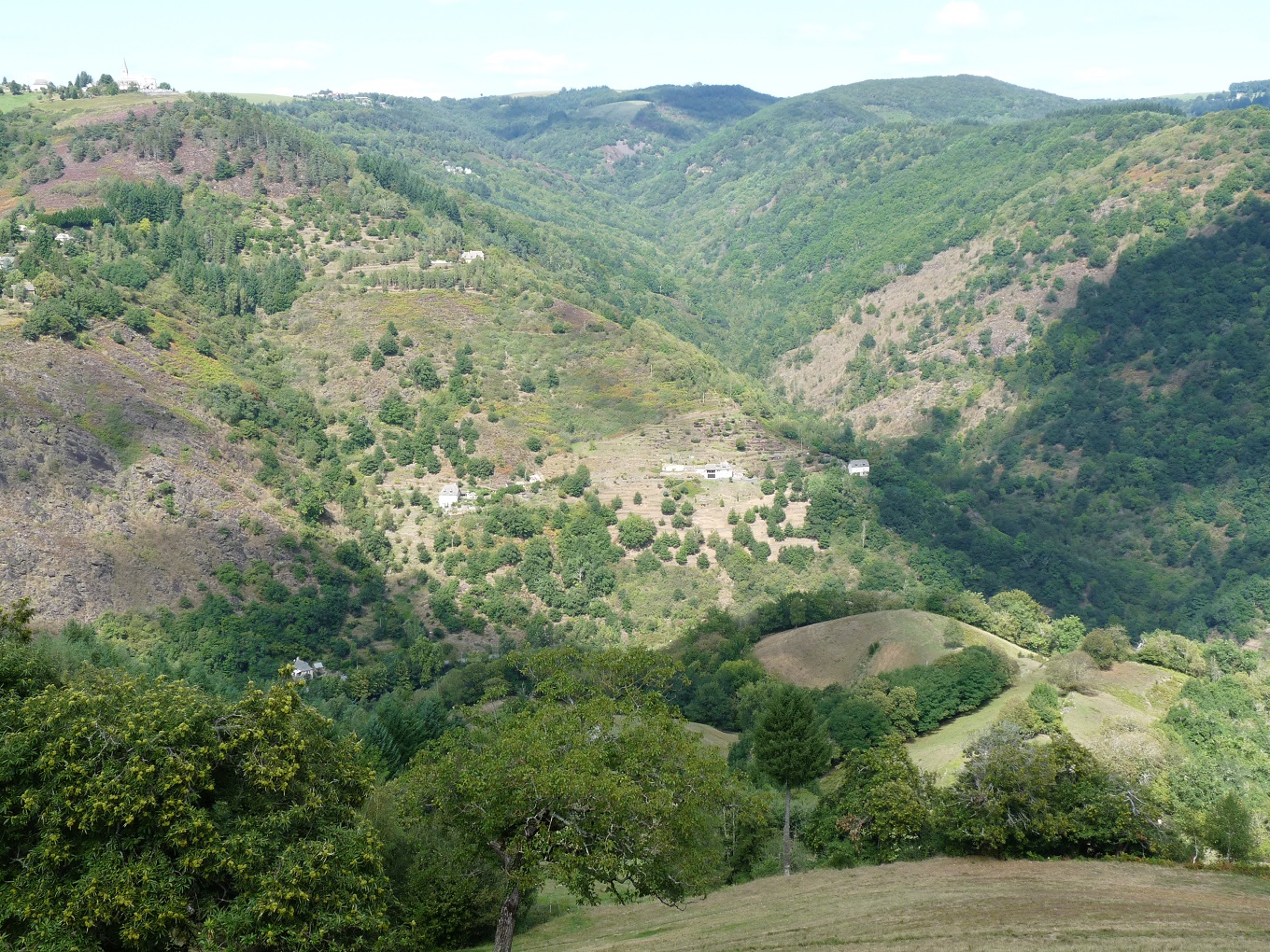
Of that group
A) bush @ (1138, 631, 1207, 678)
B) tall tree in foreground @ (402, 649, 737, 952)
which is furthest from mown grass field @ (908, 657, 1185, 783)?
tall tree in foreground @ (402, 649, 737, 952)

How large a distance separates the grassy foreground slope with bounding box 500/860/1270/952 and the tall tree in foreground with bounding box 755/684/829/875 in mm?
5711

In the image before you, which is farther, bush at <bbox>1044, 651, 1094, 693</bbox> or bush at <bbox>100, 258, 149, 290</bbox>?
bush at <bbox>100, 258, 149, 290</bbox>

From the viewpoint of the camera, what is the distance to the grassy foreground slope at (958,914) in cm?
3186

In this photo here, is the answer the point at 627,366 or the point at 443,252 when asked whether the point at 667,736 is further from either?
the point at 443,252

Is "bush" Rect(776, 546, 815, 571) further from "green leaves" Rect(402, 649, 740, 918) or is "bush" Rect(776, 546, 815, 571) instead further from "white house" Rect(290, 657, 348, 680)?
"green leaves" Rect(402, 649, 740, 918)

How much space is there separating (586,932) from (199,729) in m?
17.9

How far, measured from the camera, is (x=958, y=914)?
34812 mm

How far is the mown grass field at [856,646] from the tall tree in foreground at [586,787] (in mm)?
64723

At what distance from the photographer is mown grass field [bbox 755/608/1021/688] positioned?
97.0 meters

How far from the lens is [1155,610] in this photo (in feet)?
507

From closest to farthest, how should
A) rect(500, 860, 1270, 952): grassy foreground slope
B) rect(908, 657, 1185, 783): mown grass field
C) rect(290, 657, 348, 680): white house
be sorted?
rect(500, 860, 1270, 952): grassy foreground slope < rect(908, 657, 1185, 783): mown grass field < rect(290, 657, 348, 680): white house

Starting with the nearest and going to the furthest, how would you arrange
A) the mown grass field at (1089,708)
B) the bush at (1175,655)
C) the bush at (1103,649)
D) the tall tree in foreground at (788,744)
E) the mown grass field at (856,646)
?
the tall tree in foreground at (788,744)
the mown grass field at (1089,708)
the bush at (1103,649)
the bush at (1175,655)
the mown grass field at (856,646)

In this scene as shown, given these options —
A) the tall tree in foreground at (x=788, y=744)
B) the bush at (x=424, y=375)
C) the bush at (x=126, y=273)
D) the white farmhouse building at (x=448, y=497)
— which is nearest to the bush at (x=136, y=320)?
the bush at (x=126, y=273)

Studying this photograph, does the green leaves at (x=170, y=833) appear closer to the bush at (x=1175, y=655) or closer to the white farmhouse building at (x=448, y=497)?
the bush at (x=1175, y=655)
